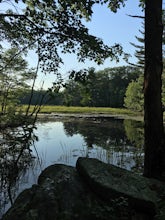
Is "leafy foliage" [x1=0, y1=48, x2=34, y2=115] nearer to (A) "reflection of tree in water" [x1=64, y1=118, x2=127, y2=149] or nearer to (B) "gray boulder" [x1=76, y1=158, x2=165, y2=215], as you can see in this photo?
(B) "gray boulder" [x1=76, y1=158, x2=165, y2=215]

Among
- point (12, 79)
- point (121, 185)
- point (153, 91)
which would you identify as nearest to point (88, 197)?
point (121, 185)

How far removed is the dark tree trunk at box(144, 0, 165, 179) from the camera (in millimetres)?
5940

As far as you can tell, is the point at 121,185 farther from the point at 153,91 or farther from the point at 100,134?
the point at 100,134

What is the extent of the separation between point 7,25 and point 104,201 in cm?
419

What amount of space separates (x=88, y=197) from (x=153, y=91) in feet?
9.11

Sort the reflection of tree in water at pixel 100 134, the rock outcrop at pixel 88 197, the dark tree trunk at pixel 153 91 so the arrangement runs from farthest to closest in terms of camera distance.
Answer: the reflection of tree in water at pixel 100 134 < the dark tree trunk at pixel 153 91 < the rock outcrop at pixel 88 197

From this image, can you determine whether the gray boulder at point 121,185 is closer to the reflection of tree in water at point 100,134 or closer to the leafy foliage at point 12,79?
the leafy foliage at point 12,79

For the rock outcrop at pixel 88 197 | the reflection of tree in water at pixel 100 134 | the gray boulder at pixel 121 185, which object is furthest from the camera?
the reflection of tree in water at pixel 100 134

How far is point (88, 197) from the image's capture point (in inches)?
179

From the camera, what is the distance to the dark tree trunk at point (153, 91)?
5.94 metres

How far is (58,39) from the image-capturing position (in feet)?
17.9

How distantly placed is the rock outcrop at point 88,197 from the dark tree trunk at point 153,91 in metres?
1.02

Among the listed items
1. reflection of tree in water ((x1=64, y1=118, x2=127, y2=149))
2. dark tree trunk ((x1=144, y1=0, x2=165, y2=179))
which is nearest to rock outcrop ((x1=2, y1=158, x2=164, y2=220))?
dark tree trunk ((x1=144, y1=0, x2=165, y2=179))

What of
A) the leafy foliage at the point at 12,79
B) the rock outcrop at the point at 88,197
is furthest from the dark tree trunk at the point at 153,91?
the leafy foliage at the point at 12,79
